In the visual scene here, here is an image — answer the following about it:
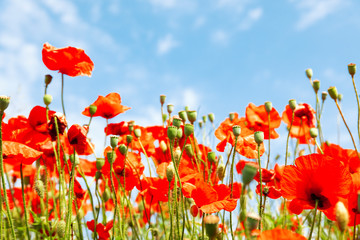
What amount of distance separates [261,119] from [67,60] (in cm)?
143

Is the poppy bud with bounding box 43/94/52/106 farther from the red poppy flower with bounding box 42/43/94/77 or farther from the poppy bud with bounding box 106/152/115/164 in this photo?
the poppy bud with bounding box 106/152/115/164

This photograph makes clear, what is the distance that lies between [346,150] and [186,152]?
2.87 feet

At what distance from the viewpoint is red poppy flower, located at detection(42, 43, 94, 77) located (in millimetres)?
2029

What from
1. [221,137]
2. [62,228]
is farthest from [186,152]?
[62,228]

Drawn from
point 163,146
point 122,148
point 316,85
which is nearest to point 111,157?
point 122,148

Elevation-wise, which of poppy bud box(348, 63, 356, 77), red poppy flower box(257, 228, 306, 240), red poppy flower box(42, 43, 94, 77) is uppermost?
red poppy flower box(42, 43, 94, 77)

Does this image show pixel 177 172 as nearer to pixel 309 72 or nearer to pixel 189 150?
pixel 189 150

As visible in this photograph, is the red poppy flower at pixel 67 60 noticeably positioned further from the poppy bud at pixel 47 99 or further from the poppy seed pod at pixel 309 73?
the poppy seed pod at pixel 309 73

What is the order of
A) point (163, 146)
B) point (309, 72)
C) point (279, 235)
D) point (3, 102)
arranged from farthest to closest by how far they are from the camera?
point (309, 72) < point (163, 146) < point (3, 102) < point (279, 235)

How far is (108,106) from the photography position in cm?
242

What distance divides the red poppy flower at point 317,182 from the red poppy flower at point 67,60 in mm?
1324

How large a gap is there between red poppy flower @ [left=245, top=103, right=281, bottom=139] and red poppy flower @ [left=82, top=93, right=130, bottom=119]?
0.94 meters

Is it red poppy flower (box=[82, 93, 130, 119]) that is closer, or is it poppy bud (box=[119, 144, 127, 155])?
poppy bud (box=[119, 144, 127, 155])

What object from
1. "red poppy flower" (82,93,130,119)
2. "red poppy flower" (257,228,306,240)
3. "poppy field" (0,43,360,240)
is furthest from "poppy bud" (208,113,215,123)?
"red poppy flower" (257,228,306,240)
